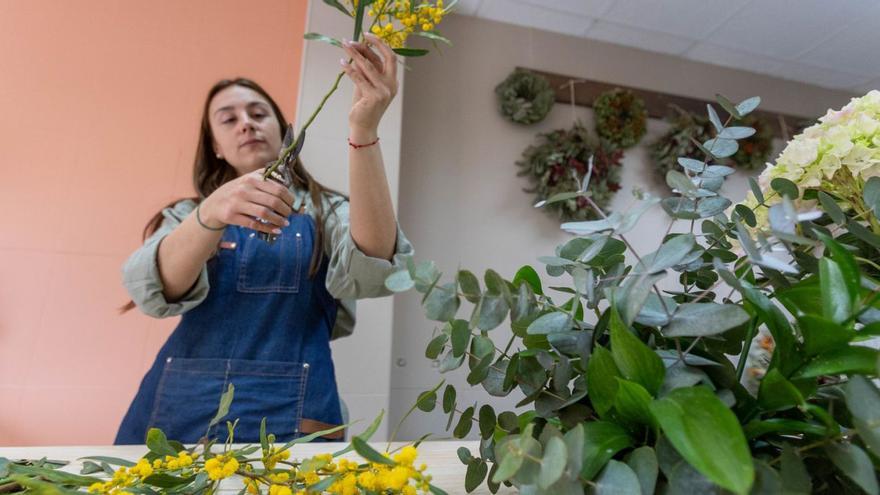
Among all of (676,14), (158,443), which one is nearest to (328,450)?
(158,443)

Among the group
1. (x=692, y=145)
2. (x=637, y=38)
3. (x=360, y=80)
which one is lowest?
(x=360, y=80)

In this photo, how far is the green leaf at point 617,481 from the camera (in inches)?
6.7

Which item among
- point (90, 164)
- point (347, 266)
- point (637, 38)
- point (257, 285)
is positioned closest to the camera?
point (347, 266)

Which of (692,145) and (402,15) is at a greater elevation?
(692,145)

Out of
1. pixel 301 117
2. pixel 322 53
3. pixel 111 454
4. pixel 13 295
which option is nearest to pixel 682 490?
pixel 111 454

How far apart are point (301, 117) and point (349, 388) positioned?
0.79 m

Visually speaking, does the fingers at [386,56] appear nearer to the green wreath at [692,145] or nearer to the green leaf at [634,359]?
the green leaf at [634,359]

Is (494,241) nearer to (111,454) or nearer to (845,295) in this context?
(111,454)

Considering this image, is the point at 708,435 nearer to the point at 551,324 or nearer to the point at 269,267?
the point at 551,324

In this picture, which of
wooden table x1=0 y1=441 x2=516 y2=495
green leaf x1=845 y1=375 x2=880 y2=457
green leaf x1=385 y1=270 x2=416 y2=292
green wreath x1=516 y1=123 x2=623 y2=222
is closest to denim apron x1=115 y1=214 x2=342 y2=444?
wooden table x1=0 y1=441 x2=516 y2=495

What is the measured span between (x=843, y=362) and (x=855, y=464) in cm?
4

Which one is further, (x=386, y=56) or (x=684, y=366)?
(x=386, y=56)

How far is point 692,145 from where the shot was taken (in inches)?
66.3

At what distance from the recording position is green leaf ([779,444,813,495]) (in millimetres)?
157
